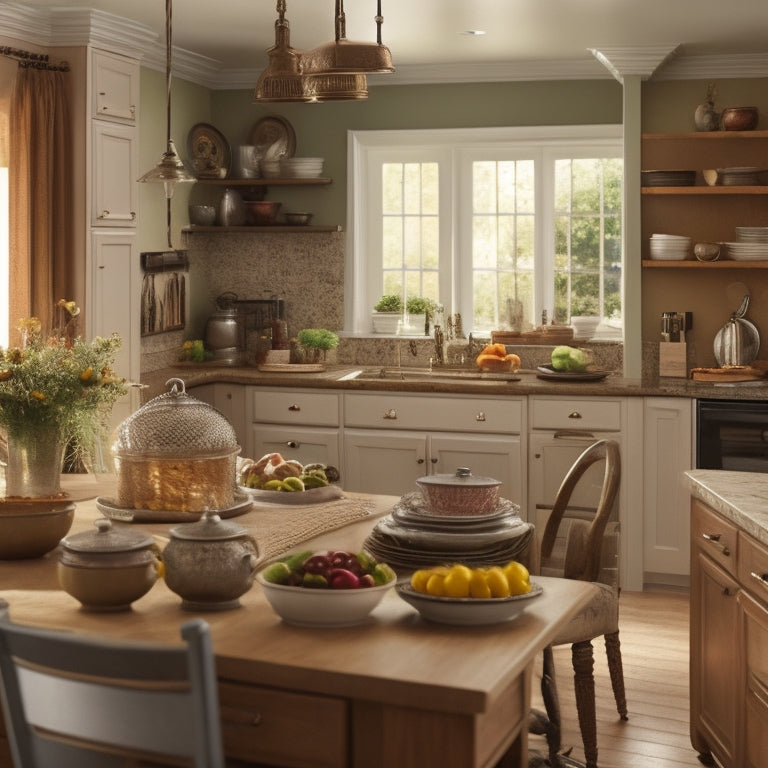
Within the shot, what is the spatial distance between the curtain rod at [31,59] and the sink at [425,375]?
1962 millimetres

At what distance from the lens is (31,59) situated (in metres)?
5.10

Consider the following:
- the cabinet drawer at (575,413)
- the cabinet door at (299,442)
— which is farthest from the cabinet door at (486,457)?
the cabinet door at (299,442)

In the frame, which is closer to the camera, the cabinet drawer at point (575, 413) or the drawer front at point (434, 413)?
the cabinet drawer at point (575, 413)

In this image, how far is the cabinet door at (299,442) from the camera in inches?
235

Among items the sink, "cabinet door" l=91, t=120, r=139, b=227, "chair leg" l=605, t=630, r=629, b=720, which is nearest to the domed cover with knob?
"chair leg" l=605, t=630, r=629, b=720

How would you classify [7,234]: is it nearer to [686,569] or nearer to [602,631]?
[602,631]

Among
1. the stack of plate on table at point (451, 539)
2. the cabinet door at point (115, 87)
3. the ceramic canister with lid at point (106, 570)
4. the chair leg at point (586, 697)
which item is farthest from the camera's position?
the cabinet door at point (115, 87)

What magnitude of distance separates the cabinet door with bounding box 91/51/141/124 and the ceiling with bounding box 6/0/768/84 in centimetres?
22

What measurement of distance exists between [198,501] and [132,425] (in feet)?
0.87

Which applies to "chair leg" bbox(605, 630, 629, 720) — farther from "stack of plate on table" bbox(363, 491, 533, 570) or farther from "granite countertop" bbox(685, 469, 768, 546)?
"stack of plate on table" bbox(363, 491, 533, 570)

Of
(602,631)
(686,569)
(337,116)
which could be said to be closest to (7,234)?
(337,116)

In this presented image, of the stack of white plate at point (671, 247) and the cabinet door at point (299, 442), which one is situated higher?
the stack of white plate at point (671, 247)

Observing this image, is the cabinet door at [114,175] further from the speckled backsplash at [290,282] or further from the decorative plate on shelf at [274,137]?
the decorative plate on shelf at [274,137]

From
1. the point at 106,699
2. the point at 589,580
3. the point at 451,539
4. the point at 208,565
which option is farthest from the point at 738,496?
the point at 106,699
